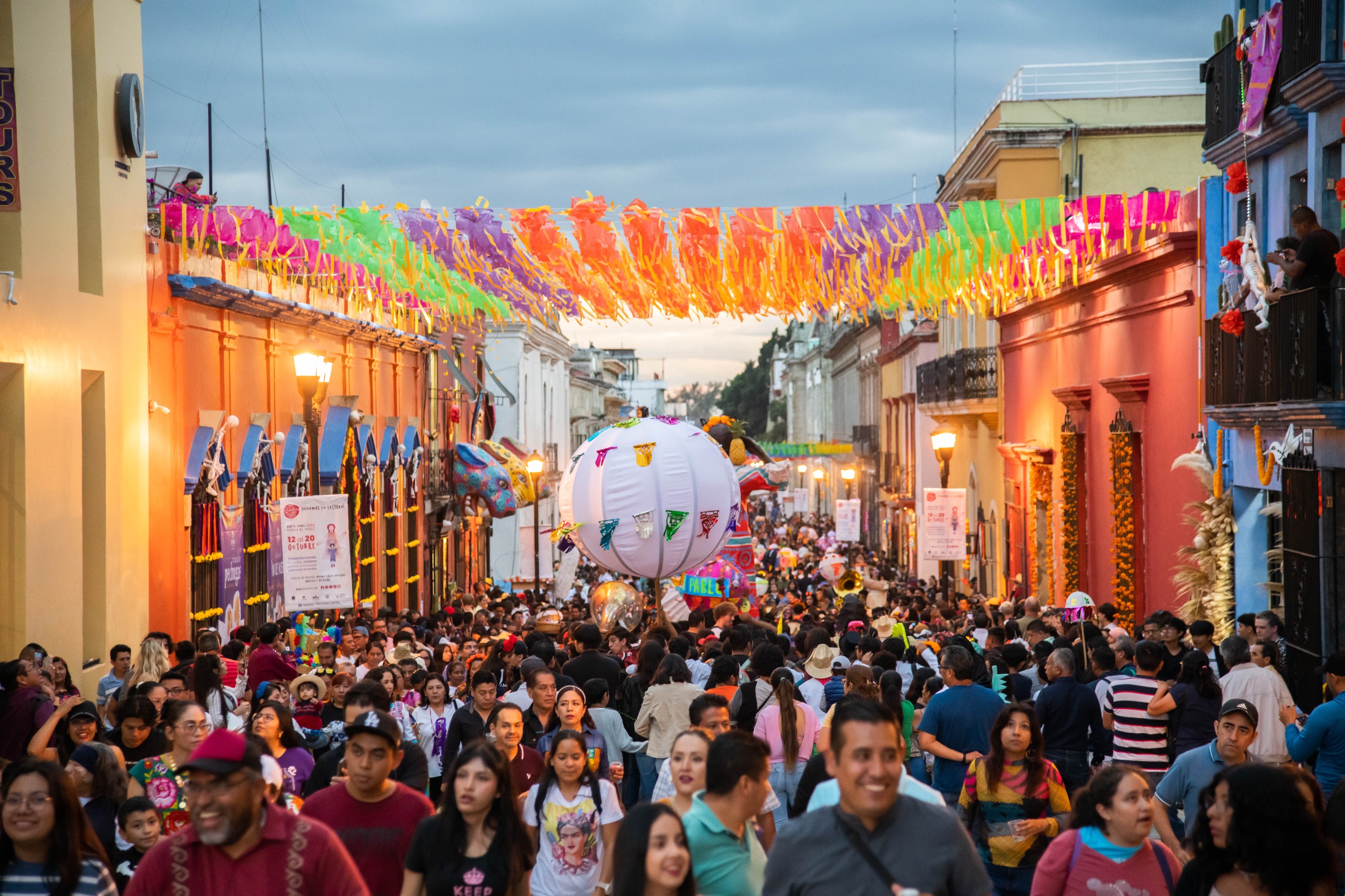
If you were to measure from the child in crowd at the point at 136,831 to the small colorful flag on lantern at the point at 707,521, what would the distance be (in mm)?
8747

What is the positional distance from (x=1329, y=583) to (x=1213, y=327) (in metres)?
3.93

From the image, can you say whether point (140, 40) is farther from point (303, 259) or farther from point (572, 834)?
point (572, 834)

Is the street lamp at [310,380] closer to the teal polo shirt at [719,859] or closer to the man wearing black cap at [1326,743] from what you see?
the man wearing black cap at [1326,743]

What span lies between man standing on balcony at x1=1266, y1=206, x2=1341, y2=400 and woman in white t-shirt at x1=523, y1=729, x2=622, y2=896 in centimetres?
885

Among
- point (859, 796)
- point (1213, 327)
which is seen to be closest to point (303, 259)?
point (1213, 327)

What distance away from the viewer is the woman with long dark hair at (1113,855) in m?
5.43

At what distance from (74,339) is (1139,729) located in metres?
11.2

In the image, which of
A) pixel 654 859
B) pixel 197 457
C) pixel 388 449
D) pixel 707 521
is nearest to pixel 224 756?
pixel 654 859

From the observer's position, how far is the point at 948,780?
8.51 m

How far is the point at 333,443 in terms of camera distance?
24141 mm

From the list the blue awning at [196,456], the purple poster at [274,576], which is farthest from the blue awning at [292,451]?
the blue awning at [196,456]

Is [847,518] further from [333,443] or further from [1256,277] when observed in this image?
[1256,277]

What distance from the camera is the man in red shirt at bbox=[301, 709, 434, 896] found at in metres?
5.67

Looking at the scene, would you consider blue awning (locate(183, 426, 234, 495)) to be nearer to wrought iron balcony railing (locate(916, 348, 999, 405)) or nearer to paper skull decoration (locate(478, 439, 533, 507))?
paper skull decoration (locate(478, 439, 533, 507))
